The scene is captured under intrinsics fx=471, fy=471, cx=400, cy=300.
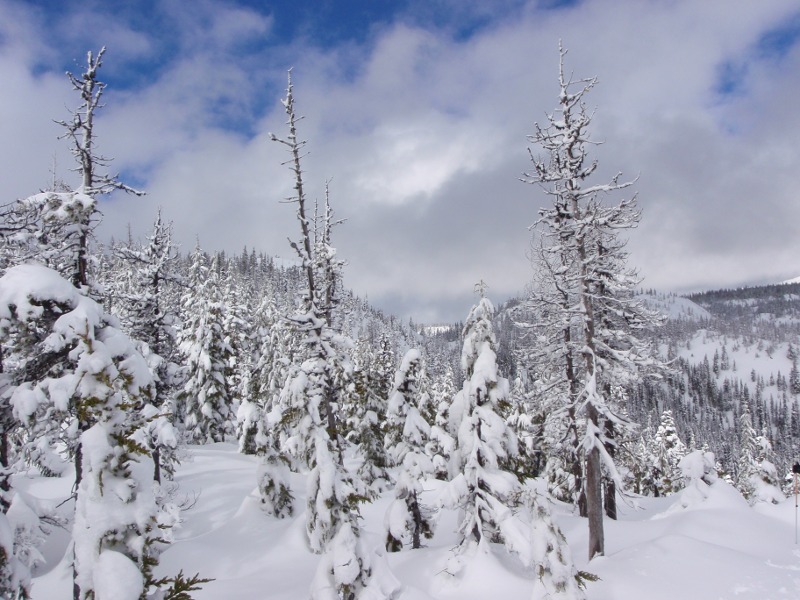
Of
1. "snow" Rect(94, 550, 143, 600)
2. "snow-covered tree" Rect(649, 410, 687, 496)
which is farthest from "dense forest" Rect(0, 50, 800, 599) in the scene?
"snow-covered tree" Rect(649, 410, 687, 496)

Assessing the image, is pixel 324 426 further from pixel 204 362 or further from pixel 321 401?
pixel 204 362

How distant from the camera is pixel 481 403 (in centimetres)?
1354

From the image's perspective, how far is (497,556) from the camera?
12.9m

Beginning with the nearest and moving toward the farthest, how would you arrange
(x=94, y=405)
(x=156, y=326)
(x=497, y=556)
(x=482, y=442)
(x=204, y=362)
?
1. (x=94, y=405)
2. (x=497, y=556)
3. (x=482, y=442)
4. (x=156, y=326)
5. (x=204, y=362)

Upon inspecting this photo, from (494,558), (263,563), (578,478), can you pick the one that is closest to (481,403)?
(494,558)

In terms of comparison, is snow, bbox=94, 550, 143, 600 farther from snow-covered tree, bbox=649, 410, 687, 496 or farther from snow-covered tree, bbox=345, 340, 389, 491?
snow-covered tree, bbox=649, 410, 687, 496

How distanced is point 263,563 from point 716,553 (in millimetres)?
14027

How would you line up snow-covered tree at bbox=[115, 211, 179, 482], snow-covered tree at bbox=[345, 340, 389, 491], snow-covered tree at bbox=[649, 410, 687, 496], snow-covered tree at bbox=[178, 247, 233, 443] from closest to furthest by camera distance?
snow-covered tree at bbox=[115, 211, 179, 482]
snow-covered tree at bbox=[345, 340, 389, 491]
snow-covered tree at bbox=[178, 247, 233, 443]
snow-covered tree at bbox=[649, 410, 687, 496]

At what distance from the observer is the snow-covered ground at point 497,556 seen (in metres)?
11.4

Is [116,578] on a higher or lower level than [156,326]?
lower

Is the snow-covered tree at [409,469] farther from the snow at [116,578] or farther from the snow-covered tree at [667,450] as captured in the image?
the snow-covered tree at [667,450]

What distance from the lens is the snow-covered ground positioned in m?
11.4

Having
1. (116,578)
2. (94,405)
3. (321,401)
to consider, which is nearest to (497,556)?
(321,401)

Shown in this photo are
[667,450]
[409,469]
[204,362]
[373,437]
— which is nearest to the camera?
[409,469]
